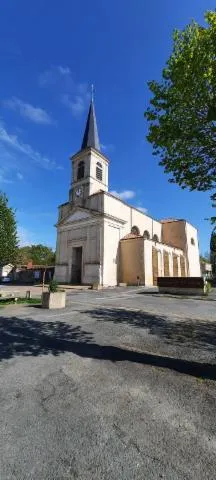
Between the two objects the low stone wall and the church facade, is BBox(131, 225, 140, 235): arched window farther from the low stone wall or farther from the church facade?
the low stone wall

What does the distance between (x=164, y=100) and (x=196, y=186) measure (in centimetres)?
327

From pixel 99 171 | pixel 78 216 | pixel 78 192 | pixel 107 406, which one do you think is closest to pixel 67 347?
pixel 107 406

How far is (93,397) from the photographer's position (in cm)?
373

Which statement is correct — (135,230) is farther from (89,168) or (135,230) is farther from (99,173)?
(89,168)

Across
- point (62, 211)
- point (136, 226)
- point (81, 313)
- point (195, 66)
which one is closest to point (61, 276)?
point (62, 211)

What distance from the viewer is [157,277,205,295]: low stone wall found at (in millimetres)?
19062

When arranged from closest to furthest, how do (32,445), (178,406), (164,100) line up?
(32,445) < (178,406) < (164,100)

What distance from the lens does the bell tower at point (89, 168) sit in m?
33.2

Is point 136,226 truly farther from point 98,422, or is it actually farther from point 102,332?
point 98,422

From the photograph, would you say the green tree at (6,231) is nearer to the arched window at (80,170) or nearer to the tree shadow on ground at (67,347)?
the arched window at (80,170)

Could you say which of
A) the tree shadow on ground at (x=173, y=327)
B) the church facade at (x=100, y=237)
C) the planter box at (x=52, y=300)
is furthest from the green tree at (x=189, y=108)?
the church facade at (x=100, y=237)

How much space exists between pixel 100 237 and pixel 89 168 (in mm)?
10607

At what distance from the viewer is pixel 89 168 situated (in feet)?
109

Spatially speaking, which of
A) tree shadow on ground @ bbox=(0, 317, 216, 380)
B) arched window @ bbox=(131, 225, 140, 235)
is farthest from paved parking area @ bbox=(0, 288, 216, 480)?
arched window @ bbox=(131, 225, 140, 235)
